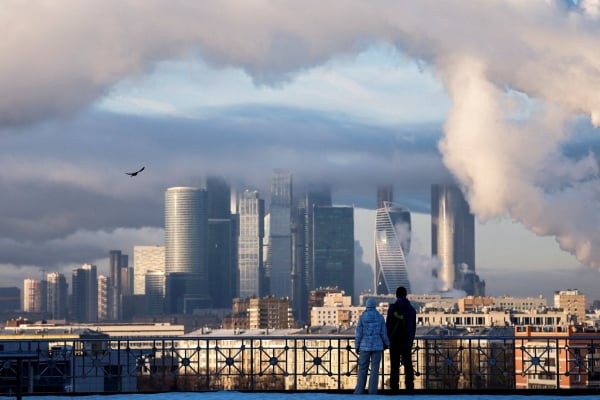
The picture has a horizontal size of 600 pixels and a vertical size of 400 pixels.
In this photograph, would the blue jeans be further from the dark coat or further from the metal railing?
the metal railing

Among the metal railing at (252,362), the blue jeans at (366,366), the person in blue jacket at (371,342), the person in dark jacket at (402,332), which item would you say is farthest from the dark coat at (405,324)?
the metal railing at (252,362)

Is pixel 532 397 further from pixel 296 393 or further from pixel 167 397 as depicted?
pixel 167 397

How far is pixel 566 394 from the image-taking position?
3278 centimetres

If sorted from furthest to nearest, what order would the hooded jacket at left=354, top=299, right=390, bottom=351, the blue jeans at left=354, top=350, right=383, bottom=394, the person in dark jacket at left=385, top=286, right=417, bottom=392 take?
the person in dark jacket at left=385, top=286, right=417, bottom=392 < the blue jeans at left=354, top=350, right=383, bottom=394 < the hooded jacket at left=354, top=299, right=390, bottom=351

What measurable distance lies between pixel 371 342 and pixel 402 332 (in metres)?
0.83

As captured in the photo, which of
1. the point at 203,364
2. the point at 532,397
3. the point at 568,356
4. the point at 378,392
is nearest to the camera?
the point at 532,397

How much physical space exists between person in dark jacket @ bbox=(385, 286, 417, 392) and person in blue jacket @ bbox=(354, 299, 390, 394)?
38cm

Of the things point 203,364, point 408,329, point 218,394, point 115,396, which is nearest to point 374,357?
point 408,329

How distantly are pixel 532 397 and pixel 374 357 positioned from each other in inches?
136

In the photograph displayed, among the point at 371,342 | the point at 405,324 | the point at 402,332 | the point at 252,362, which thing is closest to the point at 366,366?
the point at 371,342

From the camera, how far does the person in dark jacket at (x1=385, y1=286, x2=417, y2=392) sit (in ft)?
108

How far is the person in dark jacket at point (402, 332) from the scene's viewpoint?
108ft

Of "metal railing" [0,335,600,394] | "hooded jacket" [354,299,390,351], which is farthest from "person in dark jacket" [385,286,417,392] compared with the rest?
"metal railing" [0,335,600,394]

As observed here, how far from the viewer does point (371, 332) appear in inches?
1288
